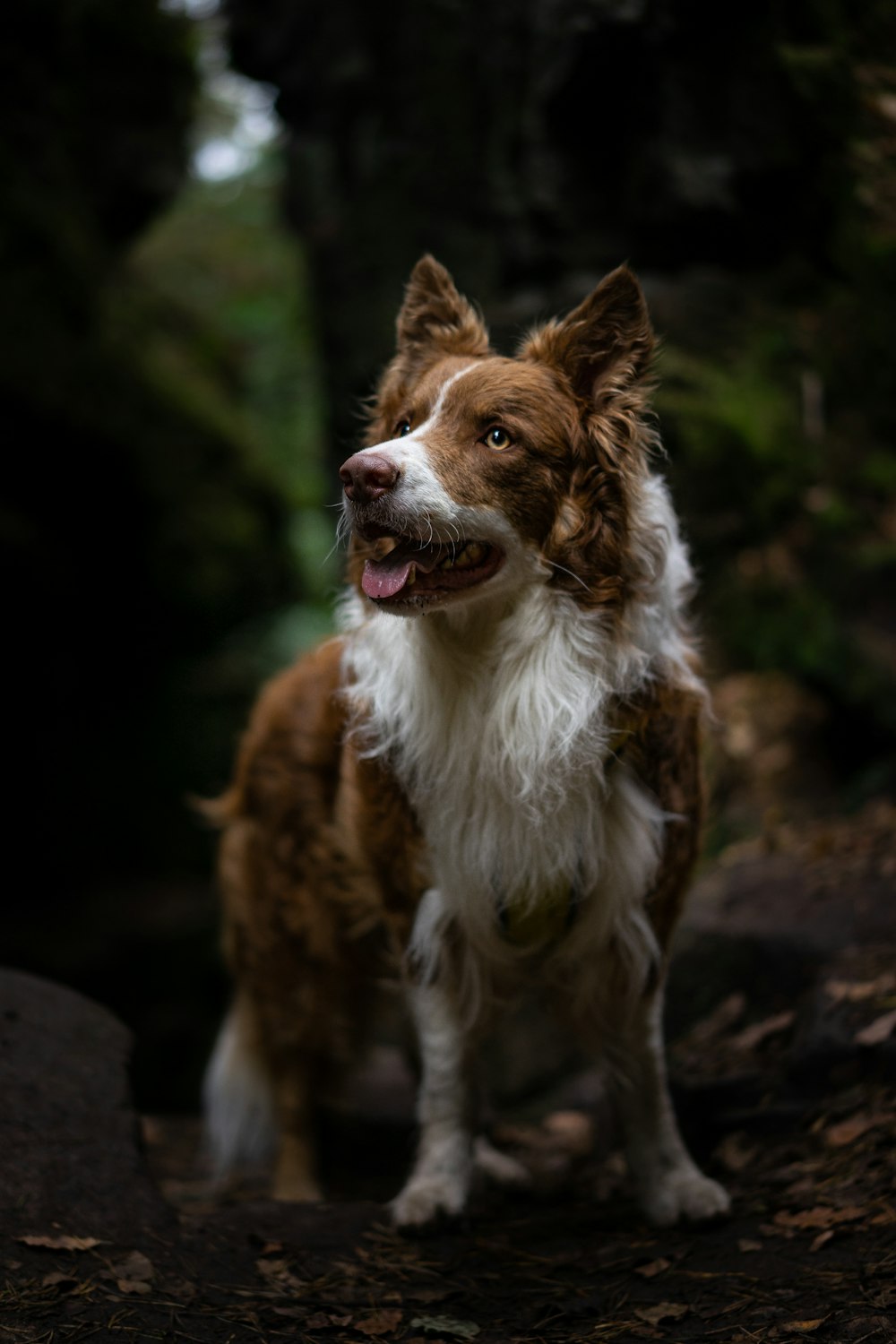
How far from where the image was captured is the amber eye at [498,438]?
310 cm

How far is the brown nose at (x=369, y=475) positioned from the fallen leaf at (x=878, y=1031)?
2.36 metres

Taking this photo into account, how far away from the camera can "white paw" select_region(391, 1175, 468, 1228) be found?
3.42 meters

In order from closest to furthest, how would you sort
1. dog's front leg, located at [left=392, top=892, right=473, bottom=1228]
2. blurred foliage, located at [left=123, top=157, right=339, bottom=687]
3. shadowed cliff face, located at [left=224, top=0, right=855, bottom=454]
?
1. dog's front leg, located at [left=392, top=892, right=473, bottom=1228]
2. shadowed cliff face, located at [left=224, top=0, right=855, bottom=454]
3. blurred foliage, located at [left=123, top=157, right=339, bottom=687]

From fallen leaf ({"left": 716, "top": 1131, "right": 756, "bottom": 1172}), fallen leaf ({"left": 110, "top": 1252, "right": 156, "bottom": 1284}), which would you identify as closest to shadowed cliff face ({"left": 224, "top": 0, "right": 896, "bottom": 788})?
fallen leaf ({"left": 716, "top": 1131, "right": 756, "bottom": 1172})

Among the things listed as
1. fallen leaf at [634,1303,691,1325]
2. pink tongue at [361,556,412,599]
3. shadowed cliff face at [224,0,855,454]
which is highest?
shadowed cliff face at [224,0,855,454]

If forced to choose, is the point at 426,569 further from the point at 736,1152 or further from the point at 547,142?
the point at 547,142

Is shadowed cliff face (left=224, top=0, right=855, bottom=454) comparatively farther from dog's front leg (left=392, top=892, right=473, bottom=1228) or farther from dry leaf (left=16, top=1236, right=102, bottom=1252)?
dry leaf (left=16, top=1236, right=102, bottom=1252)

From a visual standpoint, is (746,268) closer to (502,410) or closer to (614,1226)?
(502,410)

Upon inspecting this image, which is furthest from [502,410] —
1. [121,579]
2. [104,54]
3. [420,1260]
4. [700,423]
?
[104,54]

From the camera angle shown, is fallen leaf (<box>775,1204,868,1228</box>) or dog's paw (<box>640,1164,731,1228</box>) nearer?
fallen leaf (<box>775,1204,868,1228</box>)

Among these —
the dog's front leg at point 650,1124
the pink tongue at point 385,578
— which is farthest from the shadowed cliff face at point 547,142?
the dog's front leg at point 650,1124

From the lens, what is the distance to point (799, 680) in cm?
665

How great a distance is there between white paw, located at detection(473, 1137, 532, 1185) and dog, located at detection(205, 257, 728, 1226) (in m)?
0.52

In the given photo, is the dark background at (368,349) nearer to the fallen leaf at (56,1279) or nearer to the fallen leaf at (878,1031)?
the fallen leaf at (878,1031)
